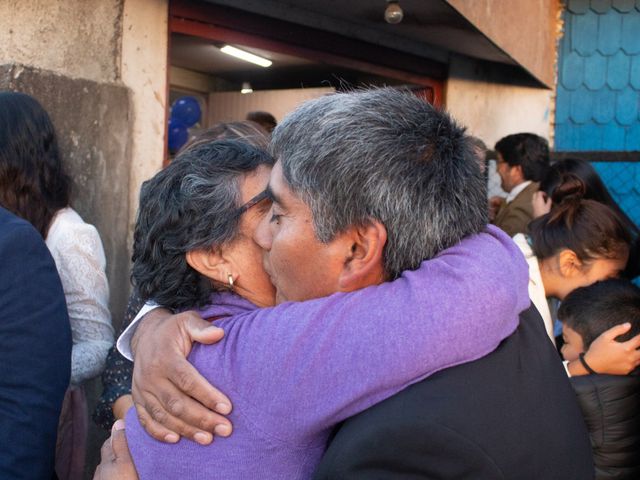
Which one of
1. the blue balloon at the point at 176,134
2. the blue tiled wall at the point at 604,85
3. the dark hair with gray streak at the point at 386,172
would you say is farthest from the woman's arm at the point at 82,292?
the blue balloon at the point at 176,134

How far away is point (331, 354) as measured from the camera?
1104 mm

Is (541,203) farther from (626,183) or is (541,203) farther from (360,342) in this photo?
(360,342)

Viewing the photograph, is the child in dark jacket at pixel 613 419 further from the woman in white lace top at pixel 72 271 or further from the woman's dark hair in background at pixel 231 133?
the woman in white lace top at pixel 72 271

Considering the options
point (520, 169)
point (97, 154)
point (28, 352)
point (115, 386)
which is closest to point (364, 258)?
point (28, 352)

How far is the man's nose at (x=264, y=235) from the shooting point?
4.62ft

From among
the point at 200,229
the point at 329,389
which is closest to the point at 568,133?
the point at 200,229

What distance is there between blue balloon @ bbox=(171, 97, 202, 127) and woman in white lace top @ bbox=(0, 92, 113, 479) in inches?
173

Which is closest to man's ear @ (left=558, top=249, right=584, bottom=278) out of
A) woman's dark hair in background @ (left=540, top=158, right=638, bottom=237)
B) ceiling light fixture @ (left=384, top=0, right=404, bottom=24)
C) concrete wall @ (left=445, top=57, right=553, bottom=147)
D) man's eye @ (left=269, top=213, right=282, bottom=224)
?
woman's dark hair in background @ (left=540, top=158, right=638, bottom=237)

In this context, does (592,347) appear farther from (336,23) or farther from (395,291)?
(336,23)

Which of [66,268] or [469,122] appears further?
[469,122]

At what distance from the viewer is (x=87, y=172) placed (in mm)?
3449

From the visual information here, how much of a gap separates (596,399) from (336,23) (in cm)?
320

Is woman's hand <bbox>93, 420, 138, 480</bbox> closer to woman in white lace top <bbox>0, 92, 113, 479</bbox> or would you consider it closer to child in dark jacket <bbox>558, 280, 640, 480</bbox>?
woman in white lace top <bbox>0, 92, 113, 479</bbox>

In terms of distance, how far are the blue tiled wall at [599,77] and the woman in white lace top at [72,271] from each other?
13.6 feet
